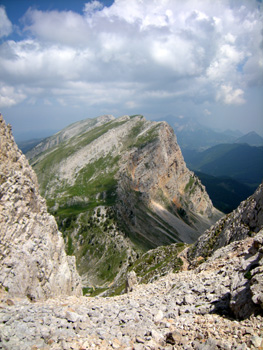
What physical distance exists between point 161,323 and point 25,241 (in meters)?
26.5

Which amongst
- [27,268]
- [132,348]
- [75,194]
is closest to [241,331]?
[132,348]

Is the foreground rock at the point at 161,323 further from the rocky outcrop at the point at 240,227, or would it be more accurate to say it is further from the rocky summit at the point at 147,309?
the rocky outcrop at the point at 240,227

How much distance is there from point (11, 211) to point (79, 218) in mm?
92952

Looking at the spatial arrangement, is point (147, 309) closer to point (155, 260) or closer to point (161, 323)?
point (161, 323)

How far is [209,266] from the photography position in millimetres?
27281

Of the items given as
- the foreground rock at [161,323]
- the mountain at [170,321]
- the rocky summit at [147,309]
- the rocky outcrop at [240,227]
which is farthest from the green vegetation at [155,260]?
the foreground rock at [161,323]

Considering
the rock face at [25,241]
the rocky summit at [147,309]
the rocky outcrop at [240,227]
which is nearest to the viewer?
the rocky summit at [147,309]

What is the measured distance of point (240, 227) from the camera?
1403 inches

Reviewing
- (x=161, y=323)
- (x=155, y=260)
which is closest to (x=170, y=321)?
(x=161, y=323)

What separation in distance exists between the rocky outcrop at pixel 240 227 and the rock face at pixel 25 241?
24.5m

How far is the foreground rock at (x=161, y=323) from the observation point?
1370 cm

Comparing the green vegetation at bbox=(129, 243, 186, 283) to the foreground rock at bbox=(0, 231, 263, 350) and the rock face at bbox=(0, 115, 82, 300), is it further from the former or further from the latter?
the foreground rock at bbox=(0, 231, 263, 350)

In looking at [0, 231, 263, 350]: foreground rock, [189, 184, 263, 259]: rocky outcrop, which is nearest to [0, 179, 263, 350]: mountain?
[0, 231, 263, 350]: foreground rock

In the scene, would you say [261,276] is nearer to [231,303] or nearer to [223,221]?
[231,303]
